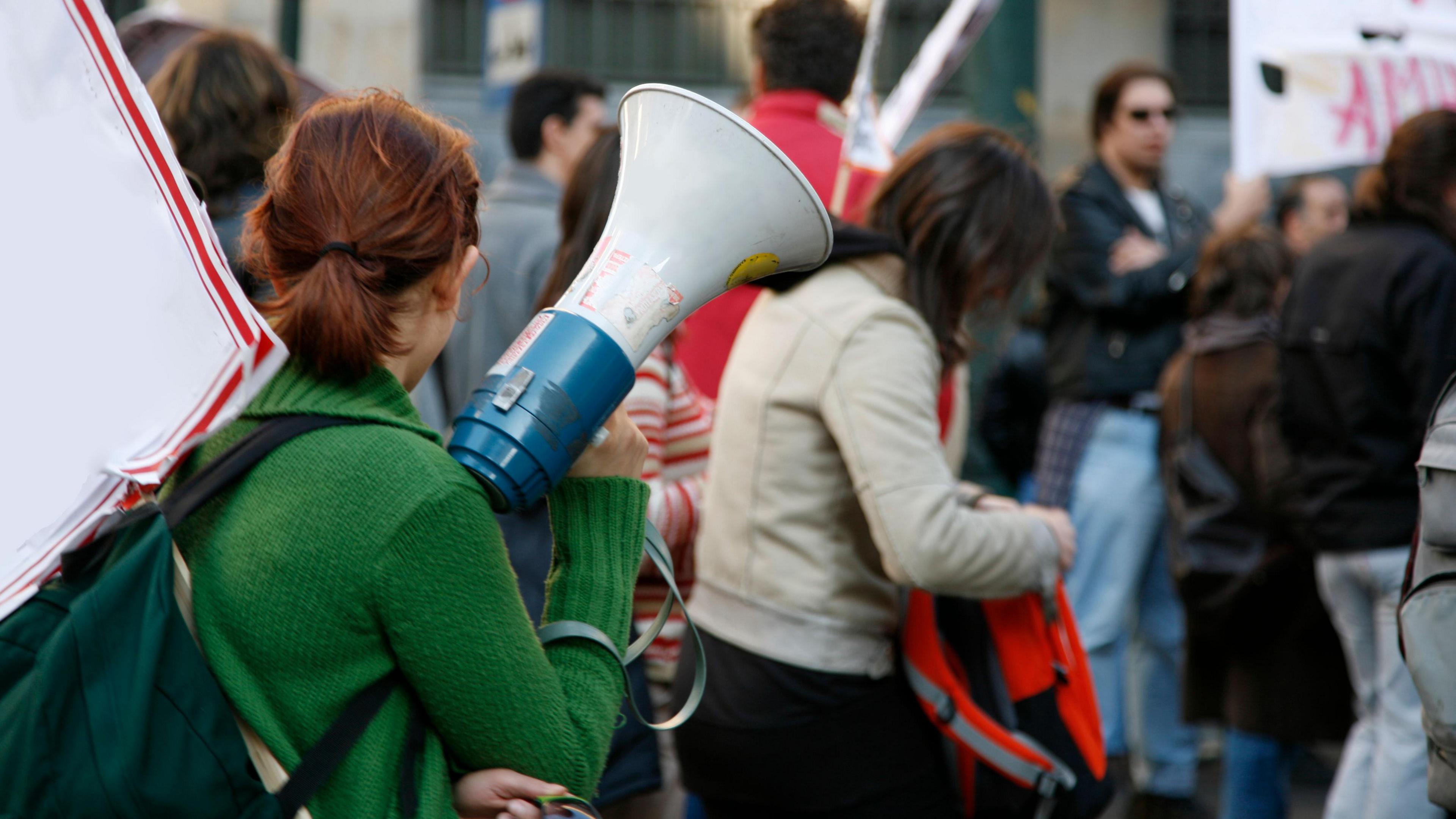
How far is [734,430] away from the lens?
2.66 m

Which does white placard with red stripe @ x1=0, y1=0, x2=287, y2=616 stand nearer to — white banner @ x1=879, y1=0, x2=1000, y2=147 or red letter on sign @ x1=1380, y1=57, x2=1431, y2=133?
white banner @ x1=879, y1=0, x2=1000, y2=147

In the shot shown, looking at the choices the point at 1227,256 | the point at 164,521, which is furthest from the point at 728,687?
the point at 1227,256

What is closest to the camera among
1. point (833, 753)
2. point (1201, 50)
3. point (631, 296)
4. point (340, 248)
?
point (340, 248)

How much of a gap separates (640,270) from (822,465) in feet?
3.14

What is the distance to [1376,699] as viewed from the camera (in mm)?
3541

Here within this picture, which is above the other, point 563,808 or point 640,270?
point 640,270

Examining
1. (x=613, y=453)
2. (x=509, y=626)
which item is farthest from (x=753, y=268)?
(x=509, y=626)

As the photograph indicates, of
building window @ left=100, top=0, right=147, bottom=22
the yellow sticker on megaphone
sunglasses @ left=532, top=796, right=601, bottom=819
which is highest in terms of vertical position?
the yellow sticker on megaphone

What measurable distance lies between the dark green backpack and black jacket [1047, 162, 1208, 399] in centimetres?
384

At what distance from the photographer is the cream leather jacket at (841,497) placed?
243cm

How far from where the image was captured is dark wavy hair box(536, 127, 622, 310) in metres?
2.91

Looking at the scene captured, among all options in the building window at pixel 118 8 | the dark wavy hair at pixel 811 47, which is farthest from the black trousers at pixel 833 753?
the building window at pixel 118 8

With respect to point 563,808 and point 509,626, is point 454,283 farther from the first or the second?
point 563,808

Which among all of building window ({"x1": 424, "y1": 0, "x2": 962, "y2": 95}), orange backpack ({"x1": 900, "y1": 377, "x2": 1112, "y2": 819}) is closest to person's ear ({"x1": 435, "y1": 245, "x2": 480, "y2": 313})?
orange backpack ({"x1": 900, "y1": 377, "x2": 1112, "y2": 819})
